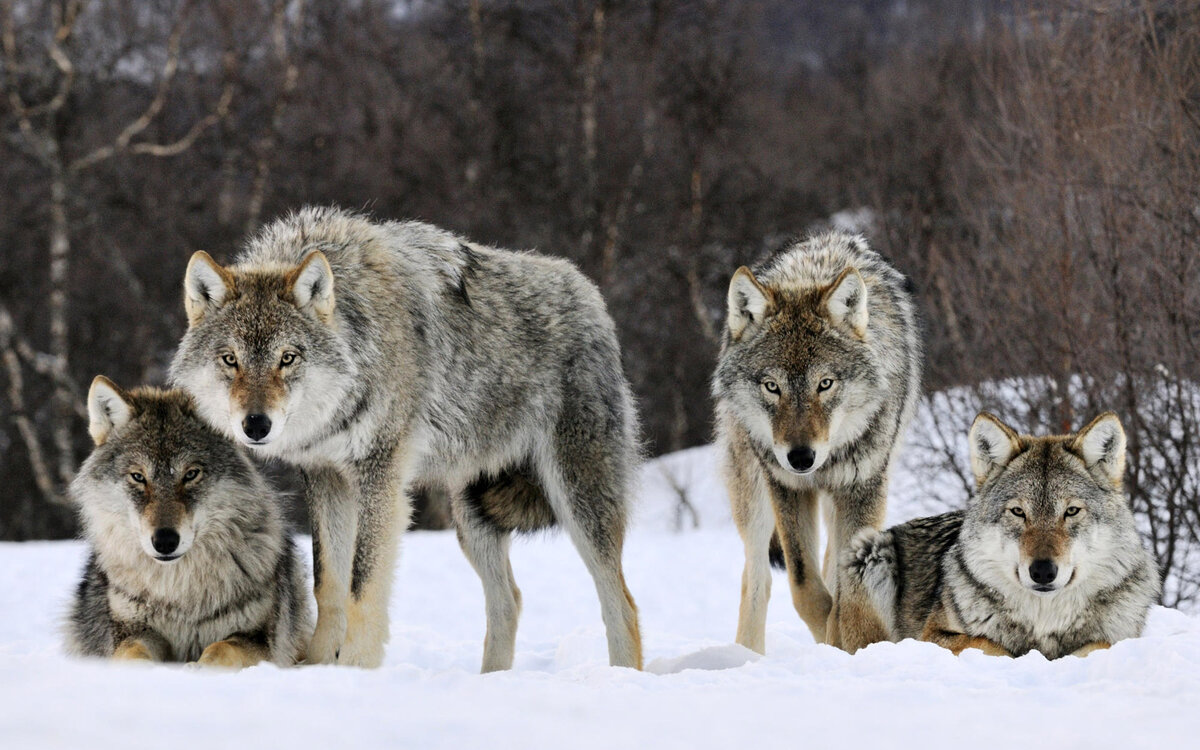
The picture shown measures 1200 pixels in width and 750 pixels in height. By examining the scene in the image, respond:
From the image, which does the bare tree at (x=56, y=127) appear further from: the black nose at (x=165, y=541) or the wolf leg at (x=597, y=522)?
the black nose at (x=165, y=541)

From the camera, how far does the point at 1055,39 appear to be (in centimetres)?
912

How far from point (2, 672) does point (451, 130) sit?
16.1 meters

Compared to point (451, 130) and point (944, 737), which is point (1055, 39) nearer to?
point (944, 737)

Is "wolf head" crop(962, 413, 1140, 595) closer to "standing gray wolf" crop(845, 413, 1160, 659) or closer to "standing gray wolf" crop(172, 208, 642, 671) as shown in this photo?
"standing gray wolf" crop(845, 413, 1160, 659)

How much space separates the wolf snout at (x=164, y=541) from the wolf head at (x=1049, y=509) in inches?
121

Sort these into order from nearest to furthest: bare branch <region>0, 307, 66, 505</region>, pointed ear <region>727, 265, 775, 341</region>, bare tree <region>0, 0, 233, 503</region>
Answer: pointed ear <region>727, 265, 775, 341</region>
bare tree <region>0, 0, 233, 503</region>
bare branch <region>0, 307, 66, 505</region>

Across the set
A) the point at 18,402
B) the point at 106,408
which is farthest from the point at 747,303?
the point at 18,402

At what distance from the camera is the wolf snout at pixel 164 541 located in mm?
4195

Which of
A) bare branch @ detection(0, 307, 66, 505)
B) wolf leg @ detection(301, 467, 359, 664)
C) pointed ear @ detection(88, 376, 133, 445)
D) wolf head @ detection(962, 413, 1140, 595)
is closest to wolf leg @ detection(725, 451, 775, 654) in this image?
wolf head @ detection(962, 413, 1140, 595)

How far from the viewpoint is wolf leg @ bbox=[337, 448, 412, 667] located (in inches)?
182

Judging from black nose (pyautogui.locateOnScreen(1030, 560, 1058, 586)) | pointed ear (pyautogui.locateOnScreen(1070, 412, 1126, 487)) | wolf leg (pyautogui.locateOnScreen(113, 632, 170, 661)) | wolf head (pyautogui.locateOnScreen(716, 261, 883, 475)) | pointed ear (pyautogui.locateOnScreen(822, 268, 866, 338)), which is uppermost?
pointed ear (pyautogui.locateOnScreen(822, 268, 866, 338))

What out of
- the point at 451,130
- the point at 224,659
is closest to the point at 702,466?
the point at 451,130

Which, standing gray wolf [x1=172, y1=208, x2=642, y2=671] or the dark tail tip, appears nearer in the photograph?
standing gray wolf [x1=172, y1=208, x2=642, y2=671]

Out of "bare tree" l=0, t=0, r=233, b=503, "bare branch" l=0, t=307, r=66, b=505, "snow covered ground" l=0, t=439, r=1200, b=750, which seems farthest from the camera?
"bare branch" l=0, t=307, r=66, b=505
